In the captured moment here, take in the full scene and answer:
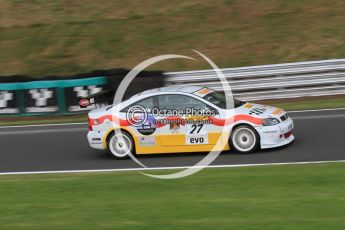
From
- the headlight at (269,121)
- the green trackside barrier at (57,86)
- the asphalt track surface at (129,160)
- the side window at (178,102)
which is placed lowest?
the asphalt track surface at (129,160)

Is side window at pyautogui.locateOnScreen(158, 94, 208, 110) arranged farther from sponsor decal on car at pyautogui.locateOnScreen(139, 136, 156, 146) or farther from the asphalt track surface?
the asphalt track surface

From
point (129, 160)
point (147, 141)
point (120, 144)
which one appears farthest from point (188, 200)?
point (120, 144)

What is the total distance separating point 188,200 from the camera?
8.20 meters

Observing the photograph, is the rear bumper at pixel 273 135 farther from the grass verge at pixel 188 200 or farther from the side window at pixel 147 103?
the side window at pixel 147 103

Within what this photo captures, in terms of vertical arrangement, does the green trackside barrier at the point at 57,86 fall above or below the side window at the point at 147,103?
above

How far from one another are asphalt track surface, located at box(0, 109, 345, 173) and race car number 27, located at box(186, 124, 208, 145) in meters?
0.32

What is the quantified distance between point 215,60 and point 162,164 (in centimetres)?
1096

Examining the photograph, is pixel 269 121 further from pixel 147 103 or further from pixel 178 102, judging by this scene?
pixel 147 103

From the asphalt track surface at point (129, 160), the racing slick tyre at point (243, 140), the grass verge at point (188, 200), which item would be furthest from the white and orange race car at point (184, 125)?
the grass verge at point (188, 200)

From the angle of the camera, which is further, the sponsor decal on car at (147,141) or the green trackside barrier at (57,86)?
the green trackside barrier at (57,86)

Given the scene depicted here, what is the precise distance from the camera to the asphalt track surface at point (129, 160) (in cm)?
1157

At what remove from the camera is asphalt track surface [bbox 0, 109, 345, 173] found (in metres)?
11.6

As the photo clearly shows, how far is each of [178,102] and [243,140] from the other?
1526 mm

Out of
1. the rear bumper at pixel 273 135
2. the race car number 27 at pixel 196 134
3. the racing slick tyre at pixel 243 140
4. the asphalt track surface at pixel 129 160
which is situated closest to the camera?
the asphalt track surface at pixel 129 160
